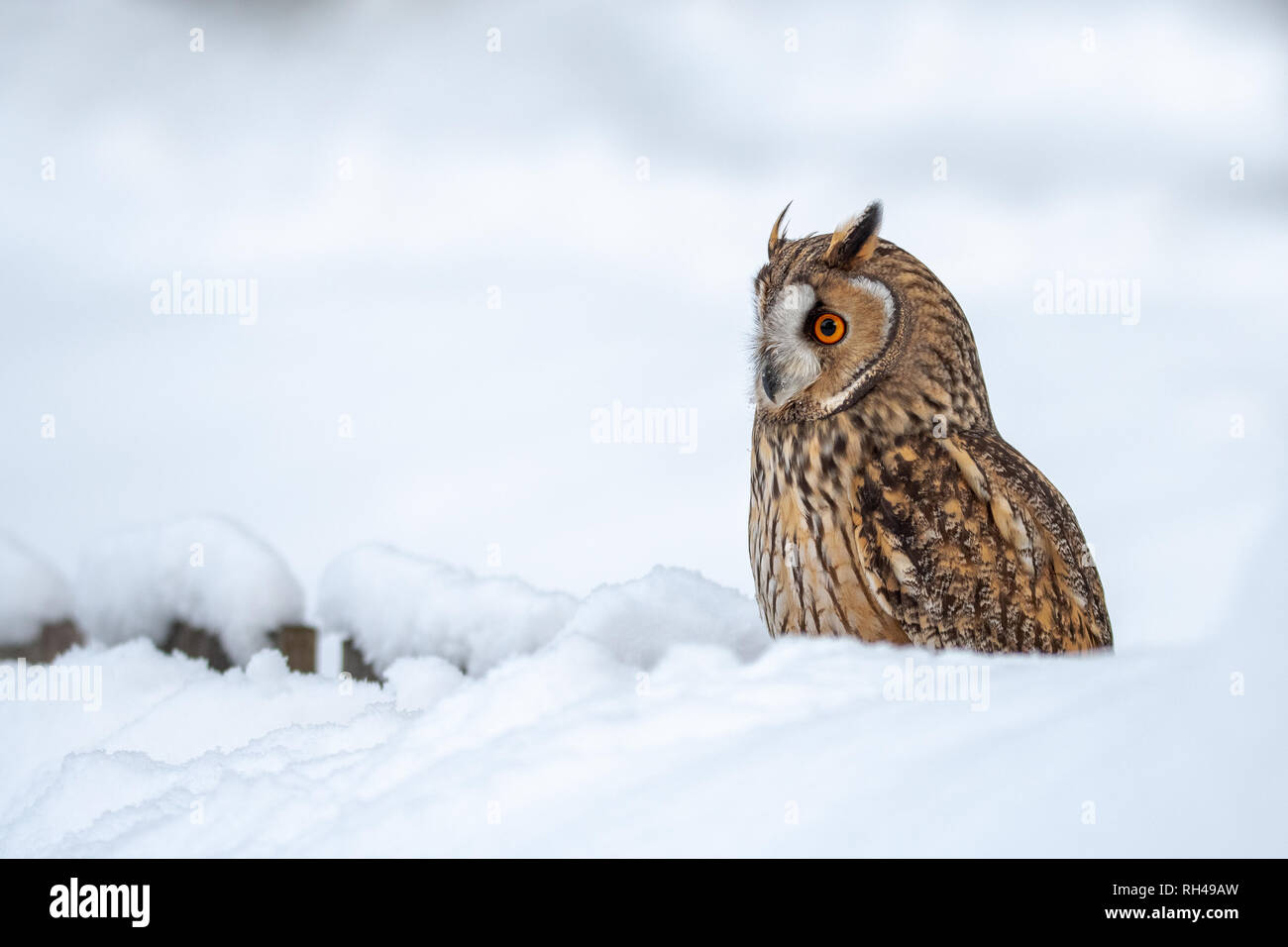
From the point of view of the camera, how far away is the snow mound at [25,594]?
2971 millimetres

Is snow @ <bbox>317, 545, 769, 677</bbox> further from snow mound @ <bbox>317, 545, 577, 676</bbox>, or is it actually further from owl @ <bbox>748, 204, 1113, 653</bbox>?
owl @ <bbox>748, 204, 1113, 653</bbox>

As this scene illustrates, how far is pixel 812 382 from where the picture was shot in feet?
8.03

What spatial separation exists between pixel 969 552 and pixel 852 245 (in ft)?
2.77

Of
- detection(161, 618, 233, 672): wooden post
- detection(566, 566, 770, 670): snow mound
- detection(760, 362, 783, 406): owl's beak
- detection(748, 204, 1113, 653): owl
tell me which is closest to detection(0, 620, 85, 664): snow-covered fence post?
detection(161, 618, 233, 672): wooden post

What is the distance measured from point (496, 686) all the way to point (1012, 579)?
1.28 m

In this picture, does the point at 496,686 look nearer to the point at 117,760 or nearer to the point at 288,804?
the point at 288,804

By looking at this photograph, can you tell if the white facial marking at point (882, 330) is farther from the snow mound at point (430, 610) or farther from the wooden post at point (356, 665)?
the wooden post at point (356, 665)

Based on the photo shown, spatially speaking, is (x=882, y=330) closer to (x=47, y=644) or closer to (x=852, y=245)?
(x=852, y=245)

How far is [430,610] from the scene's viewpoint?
2.74 metres

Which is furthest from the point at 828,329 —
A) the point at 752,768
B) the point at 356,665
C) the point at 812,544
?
the point at 356,665

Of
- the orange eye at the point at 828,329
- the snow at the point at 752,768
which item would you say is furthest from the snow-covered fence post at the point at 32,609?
the orange eye at the point at 828,329
